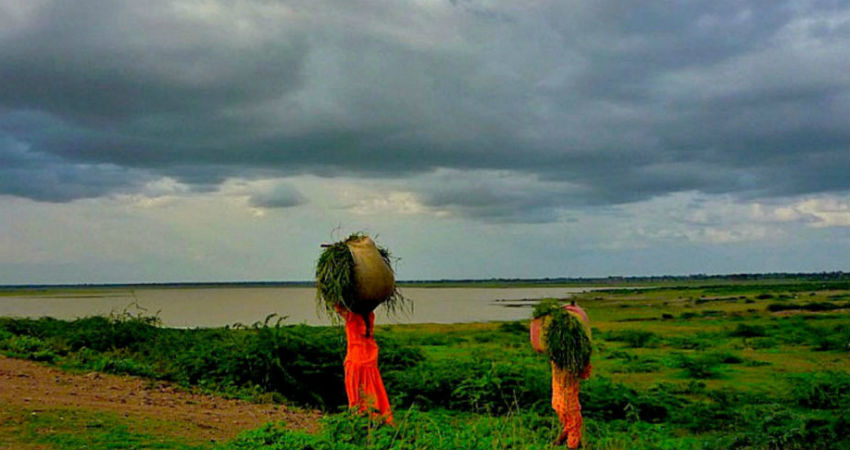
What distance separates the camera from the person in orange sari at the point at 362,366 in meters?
8.75

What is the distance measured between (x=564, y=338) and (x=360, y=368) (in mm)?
2503

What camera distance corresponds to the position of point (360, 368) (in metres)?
8.80

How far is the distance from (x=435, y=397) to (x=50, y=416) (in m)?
6.36

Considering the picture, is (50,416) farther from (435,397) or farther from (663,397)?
(663,397)

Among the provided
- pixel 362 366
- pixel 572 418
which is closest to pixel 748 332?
pixel 572 418

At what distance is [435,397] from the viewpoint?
42.1 feet

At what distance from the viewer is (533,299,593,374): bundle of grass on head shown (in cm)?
846

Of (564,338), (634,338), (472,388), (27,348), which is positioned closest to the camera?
(564,338)

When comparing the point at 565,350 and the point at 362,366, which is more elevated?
the point at 565,350

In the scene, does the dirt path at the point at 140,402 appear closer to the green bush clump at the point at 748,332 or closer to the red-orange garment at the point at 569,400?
the red-orange garment at the point at 569,400

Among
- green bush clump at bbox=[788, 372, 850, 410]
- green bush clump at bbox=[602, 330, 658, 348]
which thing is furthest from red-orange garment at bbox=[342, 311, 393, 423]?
green bush clump at bbox=[602, 330, 658, 348]

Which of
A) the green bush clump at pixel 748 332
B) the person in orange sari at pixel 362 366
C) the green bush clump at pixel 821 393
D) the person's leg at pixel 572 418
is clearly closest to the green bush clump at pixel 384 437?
the person's leg at pixel 572 418

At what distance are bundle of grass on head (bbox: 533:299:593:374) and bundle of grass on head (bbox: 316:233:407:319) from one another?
1.91 metres

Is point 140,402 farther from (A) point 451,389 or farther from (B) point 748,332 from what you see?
(B) point 748,332
